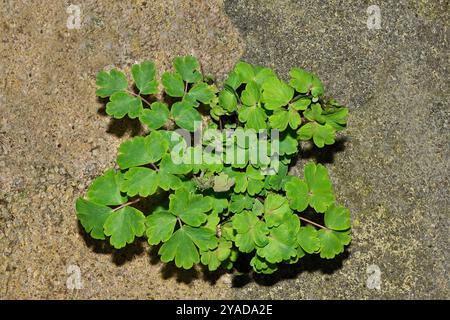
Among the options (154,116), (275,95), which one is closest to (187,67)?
(154,116)


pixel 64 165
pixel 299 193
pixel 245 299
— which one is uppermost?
pixel 299 193

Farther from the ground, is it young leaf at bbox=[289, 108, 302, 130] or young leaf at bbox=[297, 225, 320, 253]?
young leaf at bbox=[289, 108, 302, 130]

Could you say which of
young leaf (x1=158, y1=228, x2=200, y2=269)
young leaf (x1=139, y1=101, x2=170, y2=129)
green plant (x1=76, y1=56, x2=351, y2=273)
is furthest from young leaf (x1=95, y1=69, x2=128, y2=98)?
young leaf (x1=158, y1=228, x2=200, y2=269)

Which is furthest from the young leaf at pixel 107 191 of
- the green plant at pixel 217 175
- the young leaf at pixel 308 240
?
the young leaf at pixel 308 240

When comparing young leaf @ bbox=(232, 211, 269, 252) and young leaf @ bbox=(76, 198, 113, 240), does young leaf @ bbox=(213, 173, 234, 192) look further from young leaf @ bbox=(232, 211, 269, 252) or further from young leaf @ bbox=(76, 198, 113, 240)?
young leaf @ bbox=(76, 198, 113, 240)

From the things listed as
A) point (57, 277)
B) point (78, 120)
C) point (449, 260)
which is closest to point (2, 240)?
point (57, 277)

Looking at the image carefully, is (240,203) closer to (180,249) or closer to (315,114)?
(180,249)

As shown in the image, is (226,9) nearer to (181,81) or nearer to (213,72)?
(213,72)
